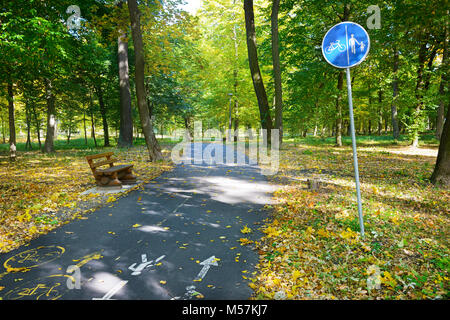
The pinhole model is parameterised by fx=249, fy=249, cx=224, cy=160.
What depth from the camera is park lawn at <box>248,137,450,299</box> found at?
9.78ft

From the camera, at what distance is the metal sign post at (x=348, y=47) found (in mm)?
3939

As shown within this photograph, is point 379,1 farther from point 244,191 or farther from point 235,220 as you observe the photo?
point 235,220

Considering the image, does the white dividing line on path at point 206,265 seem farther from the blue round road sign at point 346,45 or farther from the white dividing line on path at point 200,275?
the blue round road sign at point 346,45

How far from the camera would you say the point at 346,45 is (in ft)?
13.3

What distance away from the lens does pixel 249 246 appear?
13.8ft

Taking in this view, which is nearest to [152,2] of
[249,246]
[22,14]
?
[22,14]

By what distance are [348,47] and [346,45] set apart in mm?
48

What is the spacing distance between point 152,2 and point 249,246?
13.2m

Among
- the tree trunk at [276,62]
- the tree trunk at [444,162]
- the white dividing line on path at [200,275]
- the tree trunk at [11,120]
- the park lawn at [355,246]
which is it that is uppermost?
the tree trunk at [276,62]

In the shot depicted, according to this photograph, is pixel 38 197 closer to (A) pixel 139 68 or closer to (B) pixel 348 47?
(A) pixel 139 68

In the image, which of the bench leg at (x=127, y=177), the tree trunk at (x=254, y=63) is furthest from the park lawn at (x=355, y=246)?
the tree trunk at (x=254, y=63)

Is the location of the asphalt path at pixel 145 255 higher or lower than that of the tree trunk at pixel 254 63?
lower

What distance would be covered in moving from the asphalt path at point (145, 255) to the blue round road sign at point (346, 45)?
336 cm

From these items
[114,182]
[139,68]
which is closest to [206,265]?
[114,182]
